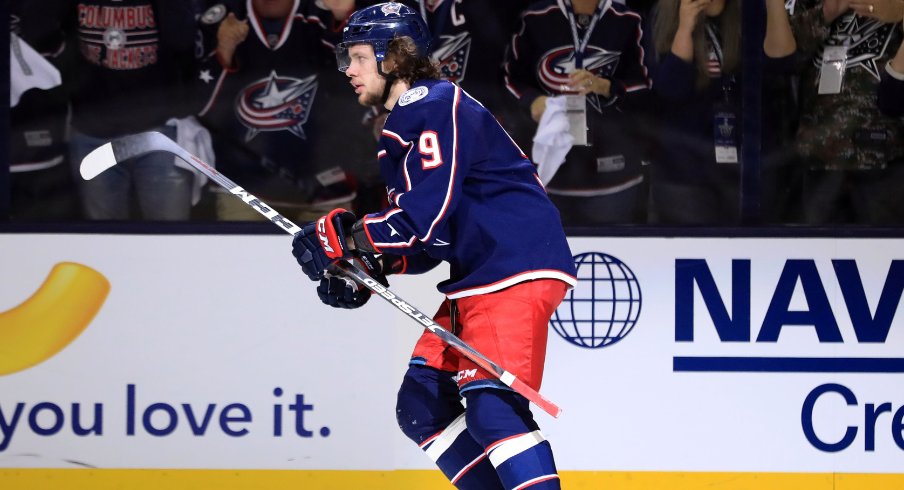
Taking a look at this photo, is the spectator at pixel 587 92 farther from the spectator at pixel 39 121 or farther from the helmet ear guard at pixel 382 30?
the spectator at pixel 39 121

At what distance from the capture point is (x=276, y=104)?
13.5 feet

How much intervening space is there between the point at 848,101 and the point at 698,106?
430mm

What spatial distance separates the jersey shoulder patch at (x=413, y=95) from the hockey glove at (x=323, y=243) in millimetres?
285

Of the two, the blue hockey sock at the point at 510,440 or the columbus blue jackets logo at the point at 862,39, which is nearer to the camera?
the blue hockey sock at the point at 510,440

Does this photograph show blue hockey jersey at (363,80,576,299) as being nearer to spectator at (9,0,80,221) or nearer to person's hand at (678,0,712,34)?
person's hand at (678,0,712,34)

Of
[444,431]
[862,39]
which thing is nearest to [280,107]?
[444,431]

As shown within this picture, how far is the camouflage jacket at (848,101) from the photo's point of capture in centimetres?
402

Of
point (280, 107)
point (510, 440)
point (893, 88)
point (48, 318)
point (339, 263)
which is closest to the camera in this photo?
point (510, 440)

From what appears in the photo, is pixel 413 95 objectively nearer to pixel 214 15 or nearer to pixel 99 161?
pixel 99 161

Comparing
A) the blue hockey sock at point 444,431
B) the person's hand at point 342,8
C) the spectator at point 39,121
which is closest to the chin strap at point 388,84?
the blue hockey sock at point 444,431

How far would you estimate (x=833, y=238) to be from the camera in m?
3.92

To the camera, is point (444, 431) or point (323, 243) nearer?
point (323, 243)

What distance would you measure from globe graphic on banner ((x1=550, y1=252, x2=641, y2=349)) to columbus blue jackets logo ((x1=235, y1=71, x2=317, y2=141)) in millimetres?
912

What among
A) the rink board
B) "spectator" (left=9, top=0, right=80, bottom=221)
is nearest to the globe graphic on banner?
the rink board
